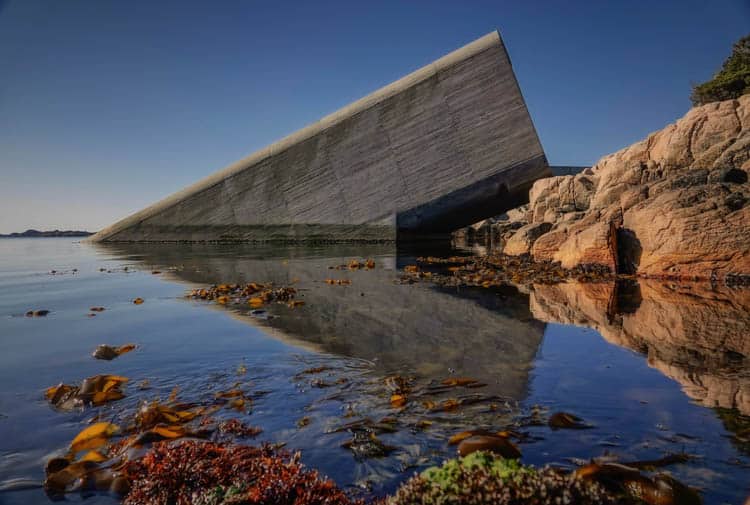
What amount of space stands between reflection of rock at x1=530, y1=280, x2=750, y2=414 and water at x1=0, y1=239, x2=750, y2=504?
2 cm

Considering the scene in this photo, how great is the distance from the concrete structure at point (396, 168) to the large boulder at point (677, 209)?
413cm

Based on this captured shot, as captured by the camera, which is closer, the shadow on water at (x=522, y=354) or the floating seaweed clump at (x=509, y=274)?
the shadow on water at (x=522, y=354)

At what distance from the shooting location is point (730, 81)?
71.5 ft

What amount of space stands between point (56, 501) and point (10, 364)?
101 inches

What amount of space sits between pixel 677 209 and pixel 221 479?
8.35 meters

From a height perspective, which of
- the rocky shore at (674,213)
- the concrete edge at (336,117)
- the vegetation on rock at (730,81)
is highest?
the vegetation on rock at (730,81)

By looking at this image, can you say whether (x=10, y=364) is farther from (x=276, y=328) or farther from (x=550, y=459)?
(x=550, y=459)

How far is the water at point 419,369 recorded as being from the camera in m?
2.12

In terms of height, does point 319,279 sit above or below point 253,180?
below

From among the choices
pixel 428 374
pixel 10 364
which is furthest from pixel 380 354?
pixel 10 364

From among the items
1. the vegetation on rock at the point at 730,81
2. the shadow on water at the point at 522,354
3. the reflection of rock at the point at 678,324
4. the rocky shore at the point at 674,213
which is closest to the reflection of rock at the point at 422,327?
the shadow on water at the point at 522,354

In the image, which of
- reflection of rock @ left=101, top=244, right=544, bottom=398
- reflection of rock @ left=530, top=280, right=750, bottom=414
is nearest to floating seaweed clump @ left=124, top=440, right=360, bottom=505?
reflection of rock @ left=101, top=244, right=544, bottom=398

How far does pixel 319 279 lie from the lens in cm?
878

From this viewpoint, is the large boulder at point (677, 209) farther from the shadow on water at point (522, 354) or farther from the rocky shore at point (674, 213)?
the shadow on water at point (522, 354)
